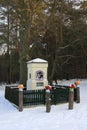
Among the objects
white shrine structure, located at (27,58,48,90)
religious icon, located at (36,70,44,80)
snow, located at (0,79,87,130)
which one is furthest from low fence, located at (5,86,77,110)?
religious icon, located at (36,70,44,80)

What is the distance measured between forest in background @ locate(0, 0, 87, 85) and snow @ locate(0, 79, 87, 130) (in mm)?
6510

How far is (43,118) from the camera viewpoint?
988 cm

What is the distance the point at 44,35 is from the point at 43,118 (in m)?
17.2

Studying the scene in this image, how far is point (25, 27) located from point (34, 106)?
7.05 m

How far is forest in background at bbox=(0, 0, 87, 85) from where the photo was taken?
1792 cm

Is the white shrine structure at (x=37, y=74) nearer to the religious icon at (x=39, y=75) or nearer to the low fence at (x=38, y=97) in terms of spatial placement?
the religious icon at (x=39, y=75)

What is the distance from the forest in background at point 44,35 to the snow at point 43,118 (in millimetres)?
6510

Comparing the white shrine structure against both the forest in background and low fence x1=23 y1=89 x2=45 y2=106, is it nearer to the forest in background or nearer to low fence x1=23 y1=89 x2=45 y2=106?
low fence x1=23 y1=89 x2=45 y2=106

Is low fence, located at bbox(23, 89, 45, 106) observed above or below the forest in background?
below

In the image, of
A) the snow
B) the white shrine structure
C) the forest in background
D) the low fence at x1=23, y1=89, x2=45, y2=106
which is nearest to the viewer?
the snow

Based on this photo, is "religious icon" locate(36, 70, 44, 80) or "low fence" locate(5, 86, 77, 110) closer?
"low fence" locate(5, 86, 77, 110)

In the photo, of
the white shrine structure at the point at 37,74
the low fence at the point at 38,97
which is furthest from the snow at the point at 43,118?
the white shrine structure at the point at 37,74

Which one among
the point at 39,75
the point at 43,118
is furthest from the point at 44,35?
the point at 43,118

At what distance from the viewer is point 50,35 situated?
2655 centimetres
